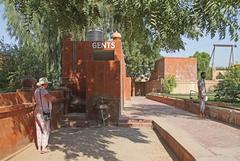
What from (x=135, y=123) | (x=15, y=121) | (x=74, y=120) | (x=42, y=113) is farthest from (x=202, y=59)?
(x=15, y=121)

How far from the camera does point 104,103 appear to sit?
15.0 metres

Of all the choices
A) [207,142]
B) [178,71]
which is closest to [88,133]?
[207,142]

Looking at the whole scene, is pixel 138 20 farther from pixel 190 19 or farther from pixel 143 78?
pixel 143 78

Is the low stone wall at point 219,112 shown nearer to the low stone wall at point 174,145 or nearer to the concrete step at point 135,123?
the low stone wall at point 174,145

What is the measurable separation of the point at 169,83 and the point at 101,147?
37.7 metres

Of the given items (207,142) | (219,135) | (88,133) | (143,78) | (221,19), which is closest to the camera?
(221,19)

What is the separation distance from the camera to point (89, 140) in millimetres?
11711

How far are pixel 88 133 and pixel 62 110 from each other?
8.45ft

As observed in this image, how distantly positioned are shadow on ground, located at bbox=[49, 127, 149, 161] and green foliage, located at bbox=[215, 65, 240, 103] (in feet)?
23.9

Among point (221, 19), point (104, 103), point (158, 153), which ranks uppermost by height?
point (221, 19)

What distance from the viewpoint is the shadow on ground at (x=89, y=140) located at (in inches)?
388

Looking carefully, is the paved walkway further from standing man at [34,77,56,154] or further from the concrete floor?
standing man at [34,77,56,154]

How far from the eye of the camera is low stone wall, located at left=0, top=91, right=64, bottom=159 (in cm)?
895

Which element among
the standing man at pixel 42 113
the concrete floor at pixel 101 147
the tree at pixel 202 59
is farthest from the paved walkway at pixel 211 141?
the tree at pixel 202 59
